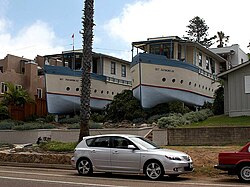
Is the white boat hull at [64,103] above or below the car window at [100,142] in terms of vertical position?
above

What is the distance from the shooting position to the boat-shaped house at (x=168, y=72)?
34.8m

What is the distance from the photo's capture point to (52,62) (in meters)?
49.7

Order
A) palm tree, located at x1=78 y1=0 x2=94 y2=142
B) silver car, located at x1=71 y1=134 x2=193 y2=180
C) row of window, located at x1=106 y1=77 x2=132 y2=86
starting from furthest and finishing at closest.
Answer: row of window, located at x1=106 y1=77 x2=132 y2=86, palm tree, located at x1=78 y1=0 x2=94 y2=142, silver car, located at x1=71 y1=134 x2=193 y2=180

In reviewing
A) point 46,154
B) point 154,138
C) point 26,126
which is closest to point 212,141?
point 154,138

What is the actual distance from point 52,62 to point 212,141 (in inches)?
1223

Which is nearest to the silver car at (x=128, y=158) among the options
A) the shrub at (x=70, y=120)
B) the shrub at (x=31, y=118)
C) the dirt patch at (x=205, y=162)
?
the dirt patch at (x=205, y=162)

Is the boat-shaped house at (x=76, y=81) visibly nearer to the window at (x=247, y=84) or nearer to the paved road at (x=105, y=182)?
the window at (x=247, y=84)

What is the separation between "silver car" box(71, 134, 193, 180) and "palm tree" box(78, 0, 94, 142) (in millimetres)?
5539

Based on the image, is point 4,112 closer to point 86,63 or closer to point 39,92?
point 39,92

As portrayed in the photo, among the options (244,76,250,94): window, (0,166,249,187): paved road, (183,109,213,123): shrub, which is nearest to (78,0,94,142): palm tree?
(0,166,249,187): paved road

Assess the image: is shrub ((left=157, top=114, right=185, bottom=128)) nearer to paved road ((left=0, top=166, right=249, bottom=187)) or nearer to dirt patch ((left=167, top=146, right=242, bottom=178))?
dirt patch ((left=167, top=146, right=242, bottom=178))

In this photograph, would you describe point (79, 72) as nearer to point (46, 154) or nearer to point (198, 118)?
point (198, 118)

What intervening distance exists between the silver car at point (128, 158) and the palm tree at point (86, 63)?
18.2 feet

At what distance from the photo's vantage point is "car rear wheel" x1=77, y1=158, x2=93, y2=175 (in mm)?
15078
